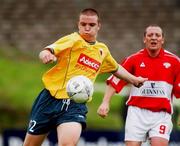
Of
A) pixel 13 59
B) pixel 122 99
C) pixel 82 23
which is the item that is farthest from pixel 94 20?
pixel 13 59

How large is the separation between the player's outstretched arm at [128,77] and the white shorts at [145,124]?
0.45m

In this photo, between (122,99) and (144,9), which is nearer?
(122,99)

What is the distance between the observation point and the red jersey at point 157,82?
11.1m

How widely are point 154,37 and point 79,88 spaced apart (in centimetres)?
150

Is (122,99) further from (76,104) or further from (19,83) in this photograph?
(76,104)

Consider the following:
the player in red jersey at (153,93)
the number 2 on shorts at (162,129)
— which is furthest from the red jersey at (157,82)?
the number 2 on shorts at (162,129)

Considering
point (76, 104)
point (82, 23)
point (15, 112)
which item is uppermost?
point (82, 23)

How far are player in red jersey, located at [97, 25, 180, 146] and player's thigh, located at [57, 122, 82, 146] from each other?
1005mm

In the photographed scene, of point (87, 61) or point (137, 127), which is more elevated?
point (87, 61)

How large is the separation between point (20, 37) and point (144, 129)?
9749mm

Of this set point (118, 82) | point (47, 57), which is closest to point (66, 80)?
point (47, 57)

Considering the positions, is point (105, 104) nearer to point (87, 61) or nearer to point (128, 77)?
point (128, 77)

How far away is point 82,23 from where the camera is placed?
10.3 m

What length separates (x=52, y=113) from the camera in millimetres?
10336
